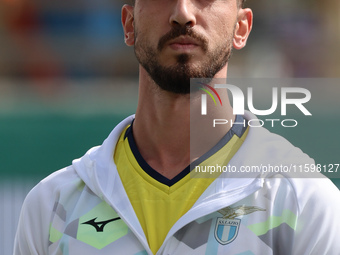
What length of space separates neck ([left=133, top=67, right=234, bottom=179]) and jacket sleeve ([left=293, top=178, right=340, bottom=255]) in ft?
1.46

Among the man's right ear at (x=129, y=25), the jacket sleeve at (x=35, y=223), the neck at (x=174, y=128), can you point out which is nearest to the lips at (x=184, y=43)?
the neck at (x=174, y=128)

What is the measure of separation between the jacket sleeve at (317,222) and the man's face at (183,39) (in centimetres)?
57

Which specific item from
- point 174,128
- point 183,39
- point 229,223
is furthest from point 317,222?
point 183,39

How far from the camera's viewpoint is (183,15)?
2.24 meters

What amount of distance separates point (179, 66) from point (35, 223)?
845mm

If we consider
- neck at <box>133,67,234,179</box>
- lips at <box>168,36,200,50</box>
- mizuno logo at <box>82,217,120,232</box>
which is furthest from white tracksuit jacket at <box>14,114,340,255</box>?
lips at <box>168,36,200,50</box>

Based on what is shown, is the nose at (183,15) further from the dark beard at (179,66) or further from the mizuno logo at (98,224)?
the mizuno logo at (98,224)

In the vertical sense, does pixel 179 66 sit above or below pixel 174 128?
above

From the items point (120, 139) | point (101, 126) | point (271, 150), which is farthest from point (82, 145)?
point (271, 150)

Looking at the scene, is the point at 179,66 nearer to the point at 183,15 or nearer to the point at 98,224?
the point at 183,15

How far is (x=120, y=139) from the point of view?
2635 millimetres

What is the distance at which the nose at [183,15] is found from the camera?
224cm

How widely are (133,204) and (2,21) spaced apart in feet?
22.7

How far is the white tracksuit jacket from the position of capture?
2.08 m
